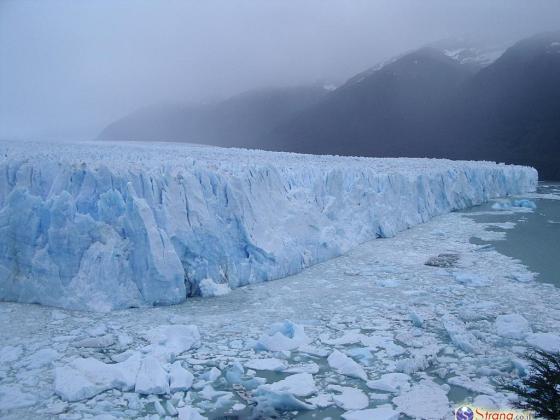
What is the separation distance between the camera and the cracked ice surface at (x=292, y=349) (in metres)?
3.34

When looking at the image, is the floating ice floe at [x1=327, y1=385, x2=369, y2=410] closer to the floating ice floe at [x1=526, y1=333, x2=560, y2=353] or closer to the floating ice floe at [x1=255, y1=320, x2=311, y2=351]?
the floating ice floe at [x1=255, y1=320, x2=311, y2=351]

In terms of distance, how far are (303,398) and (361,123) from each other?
4768cm

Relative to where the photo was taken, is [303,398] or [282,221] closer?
[303,398]

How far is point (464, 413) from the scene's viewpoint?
3191 mm

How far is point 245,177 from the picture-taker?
7352 millimetres

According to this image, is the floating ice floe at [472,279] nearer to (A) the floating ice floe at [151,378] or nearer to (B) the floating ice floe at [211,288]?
(B) the floating ice floe at [211,288]

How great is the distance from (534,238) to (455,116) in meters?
36.7

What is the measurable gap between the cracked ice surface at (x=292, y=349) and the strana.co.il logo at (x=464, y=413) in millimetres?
68

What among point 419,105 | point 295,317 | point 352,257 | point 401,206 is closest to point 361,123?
point 419,105

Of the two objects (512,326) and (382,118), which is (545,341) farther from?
(382,118)

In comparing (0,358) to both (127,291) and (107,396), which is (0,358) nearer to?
(107,396)

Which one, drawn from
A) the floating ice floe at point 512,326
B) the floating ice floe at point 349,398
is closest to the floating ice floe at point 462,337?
the floating ice floe at point 512,326

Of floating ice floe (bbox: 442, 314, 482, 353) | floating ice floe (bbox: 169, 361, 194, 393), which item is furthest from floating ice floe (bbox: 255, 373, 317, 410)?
floating ice floe (bbox: 442, 314, 482, 353)

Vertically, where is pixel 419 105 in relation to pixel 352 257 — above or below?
above
